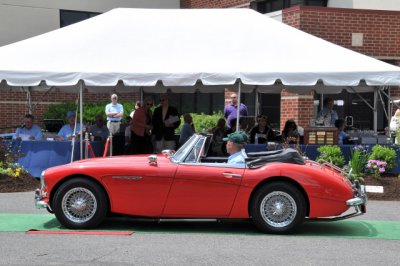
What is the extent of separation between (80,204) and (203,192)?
5.25 feet

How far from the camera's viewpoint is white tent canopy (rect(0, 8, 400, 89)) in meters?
11.5

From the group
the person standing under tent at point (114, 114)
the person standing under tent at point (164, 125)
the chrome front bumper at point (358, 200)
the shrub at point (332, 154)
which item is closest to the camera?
the chrome front bumper at point (358, 200)

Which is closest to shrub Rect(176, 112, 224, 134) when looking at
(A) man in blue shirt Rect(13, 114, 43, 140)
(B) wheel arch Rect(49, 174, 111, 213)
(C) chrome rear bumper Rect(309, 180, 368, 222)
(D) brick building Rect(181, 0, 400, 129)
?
(D) brick building Rect(181, 0, 400, 129)

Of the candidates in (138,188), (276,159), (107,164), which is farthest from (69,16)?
(276,159)

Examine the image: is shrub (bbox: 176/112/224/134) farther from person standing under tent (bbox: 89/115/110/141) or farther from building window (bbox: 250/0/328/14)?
person standing under tent (bbox: 89/115/110/141)

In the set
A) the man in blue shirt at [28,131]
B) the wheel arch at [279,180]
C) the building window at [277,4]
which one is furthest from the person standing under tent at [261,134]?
the building window at [277,4]

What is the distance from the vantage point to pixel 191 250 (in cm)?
643

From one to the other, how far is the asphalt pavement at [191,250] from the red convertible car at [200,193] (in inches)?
12.1

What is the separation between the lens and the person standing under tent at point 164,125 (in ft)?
43.2

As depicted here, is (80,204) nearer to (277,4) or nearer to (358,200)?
(358,200)

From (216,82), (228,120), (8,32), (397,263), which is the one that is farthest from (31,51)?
(8,32)

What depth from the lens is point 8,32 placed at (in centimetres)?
2206

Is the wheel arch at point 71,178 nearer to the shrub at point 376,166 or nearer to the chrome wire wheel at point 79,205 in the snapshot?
the chrome wire wheel at point 79,205

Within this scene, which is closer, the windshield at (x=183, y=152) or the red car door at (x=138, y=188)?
the red car door at (x=138, y=188)
